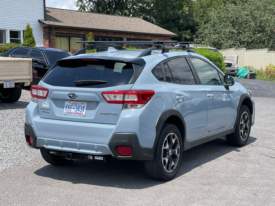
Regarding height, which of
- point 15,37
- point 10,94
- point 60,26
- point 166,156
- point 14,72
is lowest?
point 10,94

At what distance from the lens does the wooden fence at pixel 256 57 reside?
107ft

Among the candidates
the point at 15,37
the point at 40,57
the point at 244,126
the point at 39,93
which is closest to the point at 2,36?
the point at 15,37

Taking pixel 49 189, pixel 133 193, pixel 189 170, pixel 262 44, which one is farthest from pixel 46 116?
pixel 262 44

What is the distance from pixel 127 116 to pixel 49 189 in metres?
1.36

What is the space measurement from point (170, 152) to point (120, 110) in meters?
1.04

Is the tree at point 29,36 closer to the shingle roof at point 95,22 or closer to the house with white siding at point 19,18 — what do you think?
the house with white siding at point 19,18

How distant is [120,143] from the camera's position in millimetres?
4539

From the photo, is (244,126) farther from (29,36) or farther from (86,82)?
(29,36)

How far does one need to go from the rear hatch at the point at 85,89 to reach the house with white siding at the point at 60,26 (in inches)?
942

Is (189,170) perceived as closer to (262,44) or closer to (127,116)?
(127,116)

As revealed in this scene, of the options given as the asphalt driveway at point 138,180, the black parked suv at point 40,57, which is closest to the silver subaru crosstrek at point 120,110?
the asphalt driveway at point 138,180

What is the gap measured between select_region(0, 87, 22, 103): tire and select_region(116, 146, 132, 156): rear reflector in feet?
26.4

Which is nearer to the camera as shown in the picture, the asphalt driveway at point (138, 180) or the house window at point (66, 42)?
the asphalt driveway at point (138, 180)

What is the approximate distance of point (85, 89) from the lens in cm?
474
